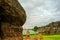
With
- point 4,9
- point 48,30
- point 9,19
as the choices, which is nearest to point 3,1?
point 4,9

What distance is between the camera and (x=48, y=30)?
219ft

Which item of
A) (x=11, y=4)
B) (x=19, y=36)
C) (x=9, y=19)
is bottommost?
(x=19, y=36)

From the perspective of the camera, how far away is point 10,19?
10.7 m

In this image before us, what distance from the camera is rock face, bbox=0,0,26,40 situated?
34.0 feet

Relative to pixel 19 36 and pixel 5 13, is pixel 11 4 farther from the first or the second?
pixel 19 36

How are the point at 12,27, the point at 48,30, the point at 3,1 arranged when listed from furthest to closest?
the point at 48,30
the point at 12,27
the point at 3,1

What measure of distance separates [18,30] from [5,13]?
4.58 ft

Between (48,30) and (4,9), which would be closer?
(4,9)

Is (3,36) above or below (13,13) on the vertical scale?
below

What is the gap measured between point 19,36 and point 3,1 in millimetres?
2354

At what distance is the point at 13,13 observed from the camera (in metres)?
10.7

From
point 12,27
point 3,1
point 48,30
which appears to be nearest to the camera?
point 3,1

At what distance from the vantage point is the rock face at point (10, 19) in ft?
34.0

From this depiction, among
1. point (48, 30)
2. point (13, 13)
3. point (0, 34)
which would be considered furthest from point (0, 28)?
point (48, 30)
